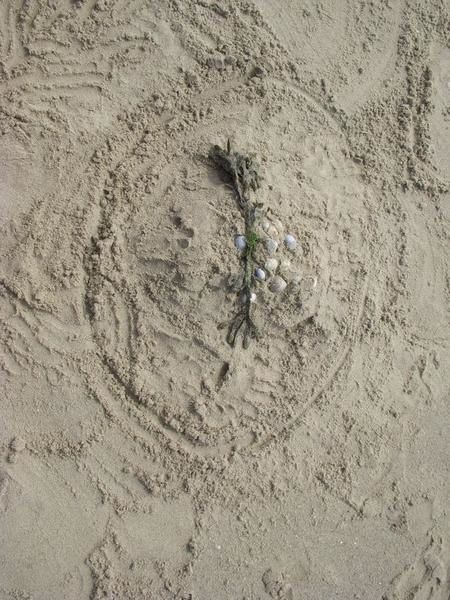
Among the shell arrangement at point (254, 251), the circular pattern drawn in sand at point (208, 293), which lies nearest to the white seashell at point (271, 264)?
the shell arrangement at point (254, 251)

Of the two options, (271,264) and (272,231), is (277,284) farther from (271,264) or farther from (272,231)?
(272,231)

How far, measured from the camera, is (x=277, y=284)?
2.79 meters

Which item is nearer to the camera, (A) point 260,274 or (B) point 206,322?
(A) point 260,274

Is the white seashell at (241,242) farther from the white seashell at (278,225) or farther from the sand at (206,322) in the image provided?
the white seashell at (278,225)

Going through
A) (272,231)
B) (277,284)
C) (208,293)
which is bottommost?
(208,293)

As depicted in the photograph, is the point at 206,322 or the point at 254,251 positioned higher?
the point at 254,251

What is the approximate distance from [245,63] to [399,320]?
6.10 feet

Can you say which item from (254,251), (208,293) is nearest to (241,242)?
(254,251)

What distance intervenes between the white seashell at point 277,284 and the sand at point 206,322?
0.05 meters

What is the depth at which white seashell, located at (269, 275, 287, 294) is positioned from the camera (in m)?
2.79

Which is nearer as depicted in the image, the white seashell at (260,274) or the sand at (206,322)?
the white seashell at (260,274)

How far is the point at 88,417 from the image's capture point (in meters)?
2.92

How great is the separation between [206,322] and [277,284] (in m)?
0.45

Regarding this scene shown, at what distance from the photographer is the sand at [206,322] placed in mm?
2865
